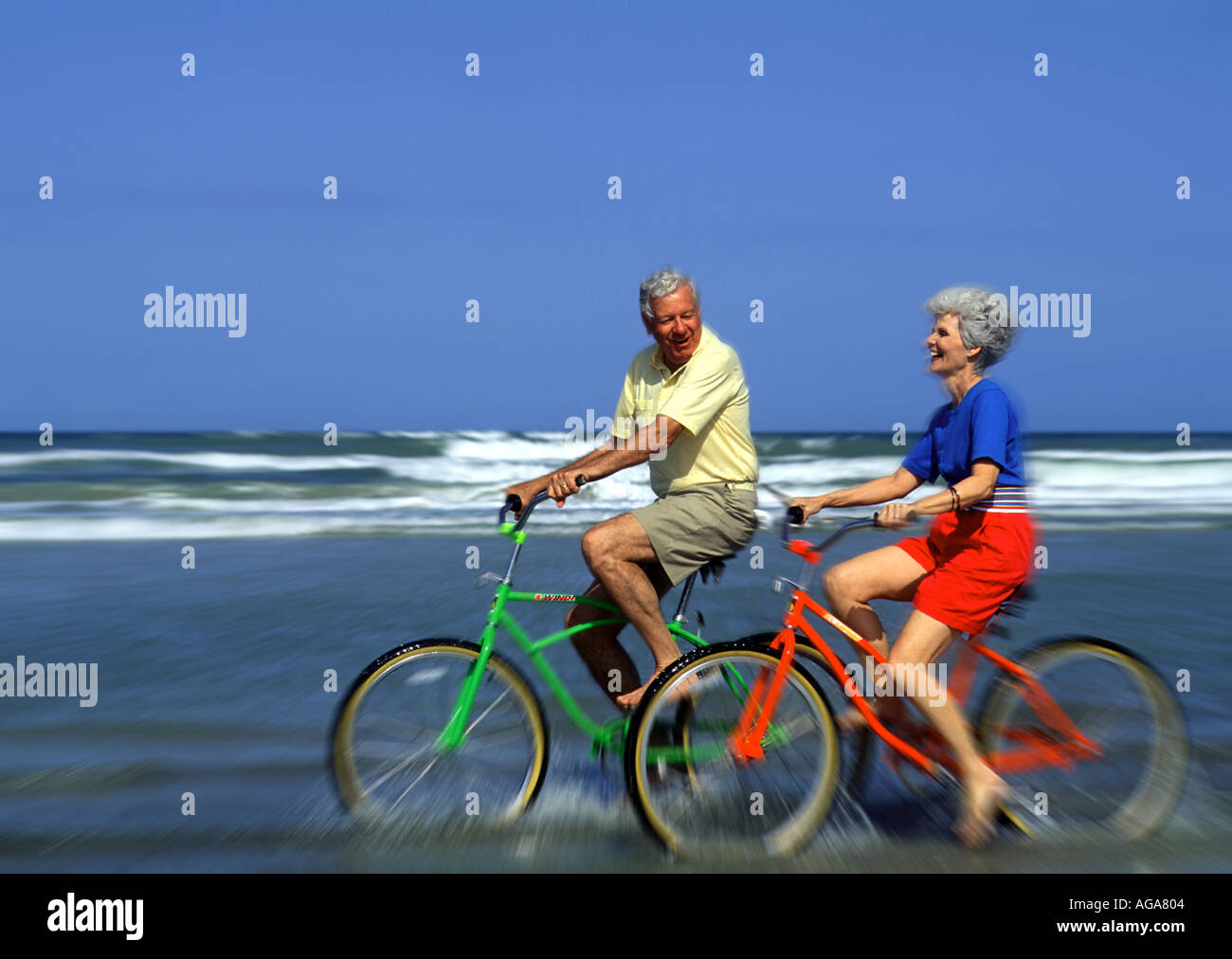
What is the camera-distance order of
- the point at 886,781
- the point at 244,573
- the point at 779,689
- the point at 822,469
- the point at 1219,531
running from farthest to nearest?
the point at 822,469
the point at 1219,531
the point at 244,573
the point at 886,781
the point at 779,689

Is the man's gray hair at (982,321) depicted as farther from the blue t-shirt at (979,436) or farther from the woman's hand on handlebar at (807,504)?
the woman's hand on handlebar at (807,504)

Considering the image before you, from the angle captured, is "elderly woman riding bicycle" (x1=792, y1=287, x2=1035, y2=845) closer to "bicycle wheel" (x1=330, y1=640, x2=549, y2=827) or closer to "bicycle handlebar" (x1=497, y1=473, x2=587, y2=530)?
"bicycle handlebar" (x1=497, y1=473, x2=587, y2=530)

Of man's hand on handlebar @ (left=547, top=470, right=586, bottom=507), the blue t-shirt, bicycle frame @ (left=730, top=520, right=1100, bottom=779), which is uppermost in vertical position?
the blue t-shirt

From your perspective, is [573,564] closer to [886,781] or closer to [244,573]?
[244,573]

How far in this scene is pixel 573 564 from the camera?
1184cm

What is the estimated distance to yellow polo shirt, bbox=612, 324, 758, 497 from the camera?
4467mm

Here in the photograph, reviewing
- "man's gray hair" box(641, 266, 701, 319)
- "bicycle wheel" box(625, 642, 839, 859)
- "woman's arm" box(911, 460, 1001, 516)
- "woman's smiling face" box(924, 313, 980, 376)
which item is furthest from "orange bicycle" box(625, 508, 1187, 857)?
"man's gray hair" box(641, 266, 701, 319)

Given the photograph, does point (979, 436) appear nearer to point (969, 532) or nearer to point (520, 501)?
point (969, 532)

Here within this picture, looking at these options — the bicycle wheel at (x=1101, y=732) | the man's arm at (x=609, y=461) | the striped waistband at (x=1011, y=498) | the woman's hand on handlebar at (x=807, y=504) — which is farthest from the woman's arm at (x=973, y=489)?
the man's arm at (x=609, y=461)

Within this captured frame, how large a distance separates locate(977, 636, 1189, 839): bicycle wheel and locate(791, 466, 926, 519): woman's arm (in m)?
0.77

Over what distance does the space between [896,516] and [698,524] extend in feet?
2.66

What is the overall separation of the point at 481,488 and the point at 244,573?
15.7m
